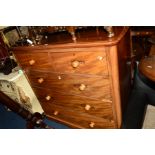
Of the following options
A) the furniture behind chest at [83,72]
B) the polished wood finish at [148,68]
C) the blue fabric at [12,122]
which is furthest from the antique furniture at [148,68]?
the blue fabric at [12,122]

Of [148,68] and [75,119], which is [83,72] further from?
[75,119]

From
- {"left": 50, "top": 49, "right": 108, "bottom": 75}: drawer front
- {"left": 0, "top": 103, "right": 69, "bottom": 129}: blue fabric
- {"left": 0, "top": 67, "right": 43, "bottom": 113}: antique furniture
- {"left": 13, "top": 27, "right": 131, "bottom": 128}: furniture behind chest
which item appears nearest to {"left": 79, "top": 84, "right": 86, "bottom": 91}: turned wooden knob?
{"left": 13, "top": 27, "right": 131, "bottom": 128}: furniture behind chest

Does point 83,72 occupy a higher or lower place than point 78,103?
higher

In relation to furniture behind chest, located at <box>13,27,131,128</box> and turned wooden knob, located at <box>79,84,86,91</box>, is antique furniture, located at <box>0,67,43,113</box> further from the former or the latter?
turned wooden knob, located at <box>79,84,86,91</box>

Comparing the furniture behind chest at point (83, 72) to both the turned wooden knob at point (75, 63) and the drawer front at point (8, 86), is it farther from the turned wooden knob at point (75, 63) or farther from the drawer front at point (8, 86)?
the drawer front at point (8, 86)

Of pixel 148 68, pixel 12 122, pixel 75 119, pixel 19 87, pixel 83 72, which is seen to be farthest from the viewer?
pixel 12 122

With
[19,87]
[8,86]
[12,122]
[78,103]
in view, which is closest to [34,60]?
[78,103]

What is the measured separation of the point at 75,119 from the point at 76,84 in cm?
65

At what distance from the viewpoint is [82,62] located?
4.75 ft

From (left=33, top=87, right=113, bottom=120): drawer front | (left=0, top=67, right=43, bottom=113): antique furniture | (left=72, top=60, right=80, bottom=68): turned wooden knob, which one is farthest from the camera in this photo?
(left=0, top=67, right=43, bottom=113): antique furniture

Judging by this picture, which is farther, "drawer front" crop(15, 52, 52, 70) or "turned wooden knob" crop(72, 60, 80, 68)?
"drawer front" crop(15, 52, 52, 70)

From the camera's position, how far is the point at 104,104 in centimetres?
166

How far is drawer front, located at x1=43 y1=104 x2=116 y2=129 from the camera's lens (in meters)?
1.89

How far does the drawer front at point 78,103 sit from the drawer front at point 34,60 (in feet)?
1.17
